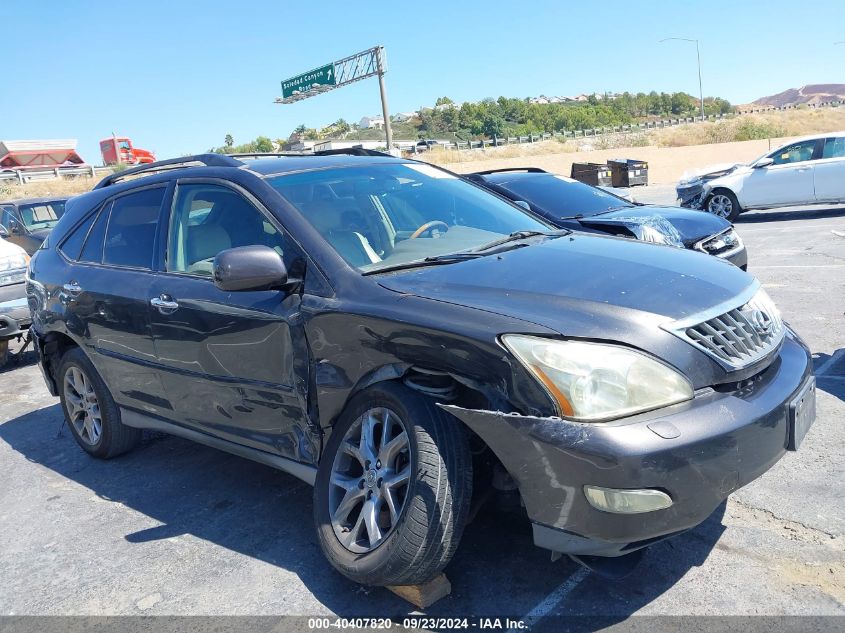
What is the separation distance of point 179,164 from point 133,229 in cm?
48

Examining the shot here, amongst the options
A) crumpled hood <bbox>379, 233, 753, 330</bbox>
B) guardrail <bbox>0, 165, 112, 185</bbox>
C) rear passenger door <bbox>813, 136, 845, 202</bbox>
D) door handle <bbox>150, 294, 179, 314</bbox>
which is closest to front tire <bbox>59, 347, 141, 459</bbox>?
door handle <bbox>150, 294, 179, 314</bbox>

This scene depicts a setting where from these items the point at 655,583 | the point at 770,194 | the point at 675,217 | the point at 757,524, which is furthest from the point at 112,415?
the point at 770,194

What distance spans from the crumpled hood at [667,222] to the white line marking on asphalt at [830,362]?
6.48 ft

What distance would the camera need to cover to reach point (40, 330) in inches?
210

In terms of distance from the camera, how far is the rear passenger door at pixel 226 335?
3426 mm

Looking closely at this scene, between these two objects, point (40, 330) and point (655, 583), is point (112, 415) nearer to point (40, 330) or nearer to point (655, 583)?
point (40, 330)

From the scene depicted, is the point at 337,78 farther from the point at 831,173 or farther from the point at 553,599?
the point at 553,599

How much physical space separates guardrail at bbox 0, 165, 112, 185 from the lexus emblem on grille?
45.4m

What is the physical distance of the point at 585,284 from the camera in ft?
9.64

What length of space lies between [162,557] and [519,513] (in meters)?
1.75

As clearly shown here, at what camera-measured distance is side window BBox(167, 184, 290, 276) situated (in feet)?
12.1

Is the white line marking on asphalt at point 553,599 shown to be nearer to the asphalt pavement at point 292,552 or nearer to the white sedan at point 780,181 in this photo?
the asphalt pavement at point 292,552

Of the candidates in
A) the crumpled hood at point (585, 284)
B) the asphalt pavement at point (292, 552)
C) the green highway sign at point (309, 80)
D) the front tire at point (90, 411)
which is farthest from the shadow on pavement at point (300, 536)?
the green highway sign at point (309, 80)

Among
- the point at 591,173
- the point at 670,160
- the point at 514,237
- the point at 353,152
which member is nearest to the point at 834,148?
the point at 591,173
